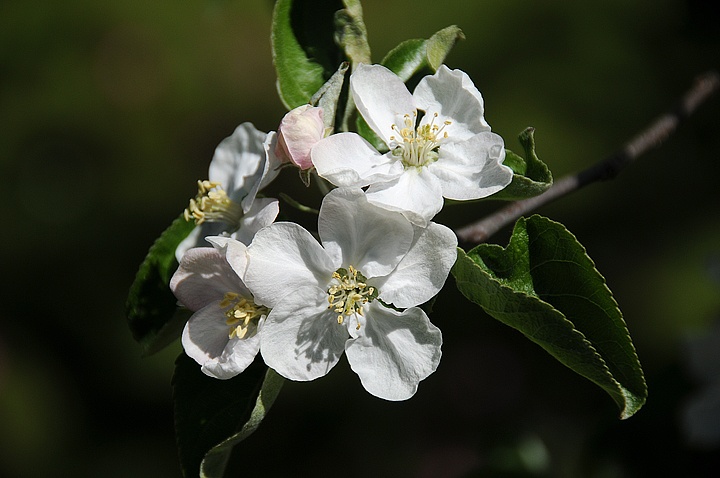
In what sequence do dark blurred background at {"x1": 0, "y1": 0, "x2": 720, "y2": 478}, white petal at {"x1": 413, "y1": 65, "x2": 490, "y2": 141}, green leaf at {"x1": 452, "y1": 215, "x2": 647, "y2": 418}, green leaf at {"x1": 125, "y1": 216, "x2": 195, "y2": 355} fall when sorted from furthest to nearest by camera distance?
dark blurred background at {"x1": 0, "y1": 0, "x2": 720, "y2": 478}
green leaf at {"x1": 125, "y1": 216, "x2": 195, "y2": 355}
white petal at {"x1": 413, "y1": 65, "x2": 490, "y2": 141}
green leaf at {"x1": 452, "y1": 215, "x2": 647, "y2": 418}

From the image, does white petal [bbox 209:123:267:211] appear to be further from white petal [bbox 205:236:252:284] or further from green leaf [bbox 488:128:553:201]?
green leaf [bbox 488:128:553:201]

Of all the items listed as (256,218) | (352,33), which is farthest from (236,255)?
(352,33)

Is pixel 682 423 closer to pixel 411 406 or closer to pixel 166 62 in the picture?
pixel 411 406

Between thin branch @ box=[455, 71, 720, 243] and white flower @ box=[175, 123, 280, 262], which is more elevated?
white flower @ box=[175, 123, 280, 262]

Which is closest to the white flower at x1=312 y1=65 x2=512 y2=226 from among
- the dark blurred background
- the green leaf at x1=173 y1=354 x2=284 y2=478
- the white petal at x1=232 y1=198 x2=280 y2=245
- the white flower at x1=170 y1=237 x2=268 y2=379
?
the white petal at x1=232 y1=198 x2=280 y2=245

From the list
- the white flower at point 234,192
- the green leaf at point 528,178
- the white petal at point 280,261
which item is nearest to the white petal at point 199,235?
the white flower at point 234,192

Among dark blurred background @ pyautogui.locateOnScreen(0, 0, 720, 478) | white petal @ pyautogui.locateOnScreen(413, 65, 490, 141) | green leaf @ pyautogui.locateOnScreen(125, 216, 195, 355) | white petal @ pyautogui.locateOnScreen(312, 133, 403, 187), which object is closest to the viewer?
white petal @ pyautogui.locateOnScreen(312, 133, 403, 187)

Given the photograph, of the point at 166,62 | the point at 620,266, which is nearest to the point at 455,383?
the point at 620,266
